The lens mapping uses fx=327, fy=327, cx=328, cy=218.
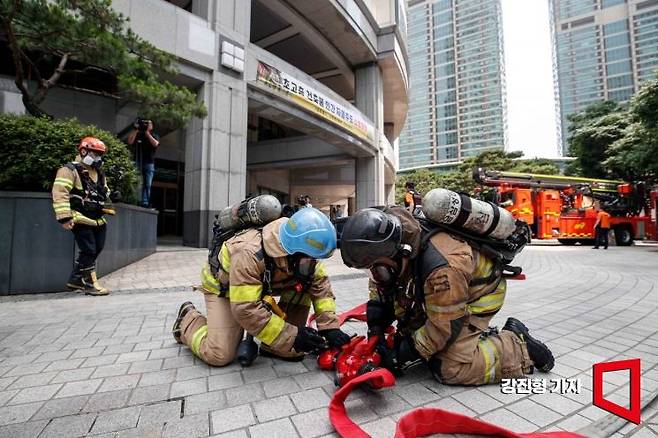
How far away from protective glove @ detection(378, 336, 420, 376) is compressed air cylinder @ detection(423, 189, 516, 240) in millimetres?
782

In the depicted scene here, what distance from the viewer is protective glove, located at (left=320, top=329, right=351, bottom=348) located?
222 cm

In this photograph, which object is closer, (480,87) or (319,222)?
(319,222)

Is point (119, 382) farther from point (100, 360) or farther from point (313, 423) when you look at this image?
point (313, 423)

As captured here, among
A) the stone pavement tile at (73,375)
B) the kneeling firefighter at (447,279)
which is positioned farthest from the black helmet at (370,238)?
the stone pavement tile at (73,375)

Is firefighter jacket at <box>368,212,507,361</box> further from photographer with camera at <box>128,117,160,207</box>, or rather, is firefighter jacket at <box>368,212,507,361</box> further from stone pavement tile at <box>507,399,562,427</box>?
photographer with camera at <box>128,117,160,207</box>

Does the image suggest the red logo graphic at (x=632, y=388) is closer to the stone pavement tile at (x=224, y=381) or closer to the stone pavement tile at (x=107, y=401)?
the stone pavement tile at (x=224, y=381)

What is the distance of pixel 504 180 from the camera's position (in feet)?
44.5

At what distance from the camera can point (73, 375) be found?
84.8 inches

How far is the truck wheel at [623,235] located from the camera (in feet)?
47.4

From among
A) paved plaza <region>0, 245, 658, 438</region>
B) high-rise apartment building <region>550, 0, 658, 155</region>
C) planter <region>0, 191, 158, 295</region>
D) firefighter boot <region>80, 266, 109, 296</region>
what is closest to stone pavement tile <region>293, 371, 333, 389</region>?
paved plaza <region>0, 245, 658, 438</region>

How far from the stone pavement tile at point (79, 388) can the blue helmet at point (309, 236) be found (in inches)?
56.5

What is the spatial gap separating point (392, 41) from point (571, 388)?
18.4 meters

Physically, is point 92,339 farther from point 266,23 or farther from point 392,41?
point 392,41

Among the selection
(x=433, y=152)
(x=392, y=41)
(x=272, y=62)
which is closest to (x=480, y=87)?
(x=433, y=152)
